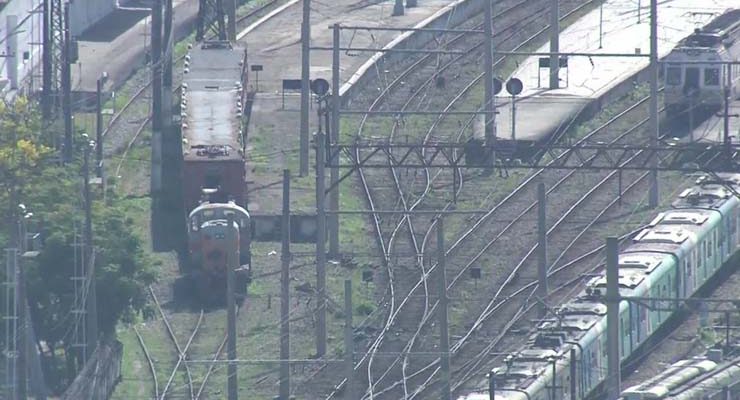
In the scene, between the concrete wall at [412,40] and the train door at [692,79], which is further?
the concrete wall at [412,40]

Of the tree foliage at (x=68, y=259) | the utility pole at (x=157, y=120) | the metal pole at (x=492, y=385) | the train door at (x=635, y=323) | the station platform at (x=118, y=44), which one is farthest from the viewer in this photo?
the station platform at (x=118, y=44)

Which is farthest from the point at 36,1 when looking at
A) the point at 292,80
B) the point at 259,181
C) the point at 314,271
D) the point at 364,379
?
the point at 364,379

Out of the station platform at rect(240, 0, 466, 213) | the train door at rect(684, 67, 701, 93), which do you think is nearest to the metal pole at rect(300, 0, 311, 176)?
the station platform at rect(240, 0, 466, 213)

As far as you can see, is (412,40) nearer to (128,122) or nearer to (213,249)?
(128,122)

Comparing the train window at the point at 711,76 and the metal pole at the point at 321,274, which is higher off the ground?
the train window at the point at 711,76

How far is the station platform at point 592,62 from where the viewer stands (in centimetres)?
7269

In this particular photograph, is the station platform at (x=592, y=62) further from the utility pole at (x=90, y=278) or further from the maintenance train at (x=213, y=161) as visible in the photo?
the utility pole at (x=90, y=278)

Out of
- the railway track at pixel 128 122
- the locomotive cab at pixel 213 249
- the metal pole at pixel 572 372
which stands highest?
the railway track at pixel 128 122

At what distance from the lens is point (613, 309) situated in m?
45.9

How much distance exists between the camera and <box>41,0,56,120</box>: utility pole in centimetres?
6631

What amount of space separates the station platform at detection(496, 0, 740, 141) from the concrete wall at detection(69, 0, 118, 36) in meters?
12.9

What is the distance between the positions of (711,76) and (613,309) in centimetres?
2770

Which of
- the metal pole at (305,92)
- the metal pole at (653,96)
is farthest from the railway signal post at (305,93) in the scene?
the metal pole at (653,96)

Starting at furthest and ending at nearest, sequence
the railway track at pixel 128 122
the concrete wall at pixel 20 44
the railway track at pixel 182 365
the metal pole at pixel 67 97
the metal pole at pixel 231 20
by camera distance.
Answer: the metal pole at pixel 231 20, the concrete wall at pixel 20 44, the railway track at pixel 128 122, the metal pole at pixel 67 97, the railway track at pixel 182 365
